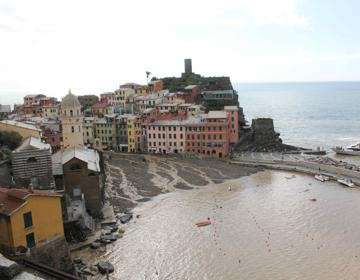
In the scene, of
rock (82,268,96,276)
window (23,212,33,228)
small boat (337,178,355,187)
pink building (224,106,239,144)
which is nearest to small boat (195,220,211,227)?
rock (82,268,96,276)

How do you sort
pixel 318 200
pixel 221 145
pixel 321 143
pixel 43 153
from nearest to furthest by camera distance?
pixel 43 153 → pixel 318 200 → pixel 221 145 → pixel 321 143

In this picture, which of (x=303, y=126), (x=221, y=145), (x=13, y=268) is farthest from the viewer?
(x=303, y=126)

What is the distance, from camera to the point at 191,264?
45.5 m

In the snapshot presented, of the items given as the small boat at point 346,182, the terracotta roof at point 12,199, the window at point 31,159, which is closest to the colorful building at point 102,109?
the small boat at point 346,182

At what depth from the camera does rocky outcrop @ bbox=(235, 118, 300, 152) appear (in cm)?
11134

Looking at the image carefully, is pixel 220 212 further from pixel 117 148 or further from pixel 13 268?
pixel 117 148

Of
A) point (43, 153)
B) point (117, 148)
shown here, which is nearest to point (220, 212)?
point (43, 153)

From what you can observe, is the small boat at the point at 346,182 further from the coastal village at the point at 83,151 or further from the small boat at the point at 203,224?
the small boat at the point at 203,224

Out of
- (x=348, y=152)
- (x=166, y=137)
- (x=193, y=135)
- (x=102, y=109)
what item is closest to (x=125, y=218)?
(x=193, y=135)

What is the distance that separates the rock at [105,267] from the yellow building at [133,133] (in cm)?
6364

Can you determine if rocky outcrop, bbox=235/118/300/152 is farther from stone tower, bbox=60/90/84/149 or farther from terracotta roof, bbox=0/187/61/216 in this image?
terracotta roof, bbox=0/187/61/216

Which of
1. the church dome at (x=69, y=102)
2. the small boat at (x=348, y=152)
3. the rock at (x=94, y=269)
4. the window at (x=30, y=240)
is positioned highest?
the church dome at (x=69, y=102)

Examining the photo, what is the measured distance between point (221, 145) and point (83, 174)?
4695 centimetres

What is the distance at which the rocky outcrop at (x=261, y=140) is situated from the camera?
111338 mm
